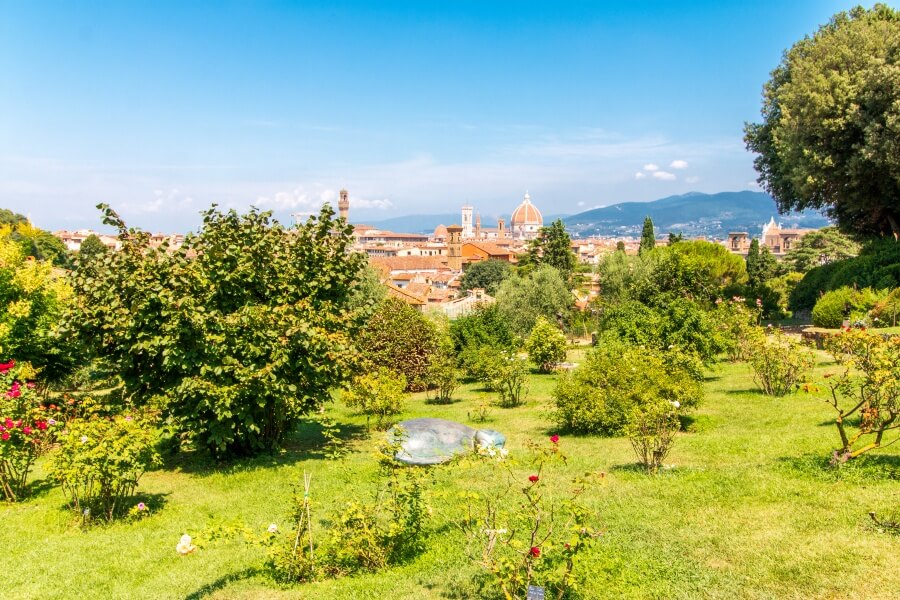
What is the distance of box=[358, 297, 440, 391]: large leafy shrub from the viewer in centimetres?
1894

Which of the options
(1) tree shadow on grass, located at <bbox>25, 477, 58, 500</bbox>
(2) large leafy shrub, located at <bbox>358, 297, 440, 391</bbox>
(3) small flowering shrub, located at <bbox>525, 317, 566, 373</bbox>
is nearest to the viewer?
(1) tree shadow on grass, located at <bbox>25, 477, 58, 500</bbox>

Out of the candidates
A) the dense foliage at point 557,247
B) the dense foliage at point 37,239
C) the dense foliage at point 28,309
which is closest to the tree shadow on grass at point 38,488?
the dense foliage at point 28,309

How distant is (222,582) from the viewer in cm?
589

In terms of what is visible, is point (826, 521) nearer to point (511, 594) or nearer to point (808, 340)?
point (511, 594)

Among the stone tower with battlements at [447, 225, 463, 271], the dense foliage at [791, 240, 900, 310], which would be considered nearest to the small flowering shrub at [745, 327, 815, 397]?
the dense foliage at [791, 240, 900, 310]

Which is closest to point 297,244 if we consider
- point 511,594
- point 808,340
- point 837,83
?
point 511,594

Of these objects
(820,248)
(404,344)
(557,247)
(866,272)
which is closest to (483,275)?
(557,247)

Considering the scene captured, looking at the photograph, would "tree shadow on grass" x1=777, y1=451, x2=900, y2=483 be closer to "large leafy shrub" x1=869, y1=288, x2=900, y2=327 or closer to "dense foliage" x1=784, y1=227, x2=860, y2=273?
"large leafy shrub" x1=869, y1=288, x2=900, y2=327

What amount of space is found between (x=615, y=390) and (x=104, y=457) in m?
8.50

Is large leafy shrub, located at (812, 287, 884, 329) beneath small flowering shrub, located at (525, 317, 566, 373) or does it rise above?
above

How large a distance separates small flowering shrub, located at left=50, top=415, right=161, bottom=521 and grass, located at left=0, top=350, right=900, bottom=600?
1.18 feet

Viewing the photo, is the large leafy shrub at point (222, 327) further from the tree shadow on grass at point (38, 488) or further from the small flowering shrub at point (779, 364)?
the small flowering shrub at point (779, 364)

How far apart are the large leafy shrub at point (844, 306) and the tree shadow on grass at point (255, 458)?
1701 cm

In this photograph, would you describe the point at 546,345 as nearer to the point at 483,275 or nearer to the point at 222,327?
the point at 222,327
